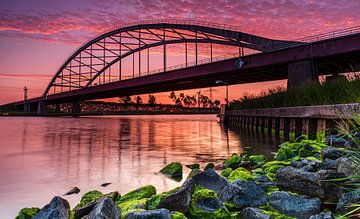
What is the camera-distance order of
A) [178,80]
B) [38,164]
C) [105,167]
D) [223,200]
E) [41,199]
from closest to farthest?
[223,200], [41,199], [105,167], [38,164], [178,80]

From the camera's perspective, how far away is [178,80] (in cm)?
5156

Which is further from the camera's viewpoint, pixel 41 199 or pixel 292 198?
pixel 41 199

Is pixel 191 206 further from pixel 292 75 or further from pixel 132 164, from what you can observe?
pixel 292 75

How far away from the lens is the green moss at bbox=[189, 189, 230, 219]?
389cm

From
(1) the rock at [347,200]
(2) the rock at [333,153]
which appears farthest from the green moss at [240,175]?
(1) the rock at [347,200]

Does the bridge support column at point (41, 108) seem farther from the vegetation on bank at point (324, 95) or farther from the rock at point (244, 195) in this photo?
the rock at point (244, 195)

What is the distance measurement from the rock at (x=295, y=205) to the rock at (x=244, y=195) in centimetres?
16

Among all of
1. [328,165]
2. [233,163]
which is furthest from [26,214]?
[233,163]

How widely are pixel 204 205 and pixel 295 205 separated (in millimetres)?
1152

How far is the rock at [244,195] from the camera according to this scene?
416 cm

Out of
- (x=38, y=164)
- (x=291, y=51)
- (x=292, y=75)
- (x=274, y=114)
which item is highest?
(x=291, y=51)

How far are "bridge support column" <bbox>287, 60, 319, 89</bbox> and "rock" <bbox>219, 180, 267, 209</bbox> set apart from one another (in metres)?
23.9

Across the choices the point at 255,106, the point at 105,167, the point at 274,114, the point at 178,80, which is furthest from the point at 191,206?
the point at 178,80

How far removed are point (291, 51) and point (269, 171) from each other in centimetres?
2479
